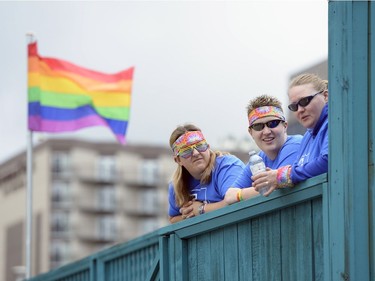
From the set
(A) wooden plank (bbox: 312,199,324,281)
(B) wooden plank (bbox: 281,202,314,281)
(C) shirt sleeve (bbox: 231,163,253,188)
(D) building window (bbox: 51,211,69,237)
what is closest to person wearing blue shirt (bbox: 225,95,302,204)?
(C) shirt sleeve (bbox: 231,163,253,188)

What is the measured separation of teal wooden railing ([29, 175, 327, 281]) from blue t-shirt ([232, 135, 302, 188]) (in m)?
0.29

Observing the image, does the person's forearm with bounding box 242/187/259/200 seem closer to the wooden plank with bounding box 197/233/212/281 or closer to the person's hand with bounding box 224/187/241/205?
the person's hand with bounding box 224/187/241/205

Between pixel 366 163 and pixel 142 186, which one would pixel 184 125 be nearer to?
pixel 366 163

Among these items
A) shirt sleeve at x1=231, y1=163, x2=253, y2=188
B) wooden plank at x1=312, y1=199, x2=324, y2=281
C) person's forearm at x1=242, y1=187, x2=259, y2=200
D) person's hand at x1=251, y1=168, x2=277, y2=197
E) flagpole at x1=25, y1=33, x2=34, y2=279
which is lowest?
wooden plank at x1=312, y1=199, x2=324, y2=281

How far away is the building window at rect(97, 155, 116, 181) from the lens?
127 m

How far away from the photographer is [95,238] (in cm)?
12619

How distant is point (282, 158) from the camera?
27.8ft

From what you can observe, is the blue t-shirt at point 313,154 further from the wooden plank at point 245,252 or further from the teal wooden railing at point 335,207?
the wooden plank at point 245,252

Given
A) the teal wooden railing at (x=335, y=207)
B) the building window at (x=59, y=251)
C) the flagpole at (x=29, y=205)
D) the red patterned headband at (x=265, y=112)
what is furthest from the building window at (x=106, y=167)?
the teal wooden railing at (x=335, y=207)

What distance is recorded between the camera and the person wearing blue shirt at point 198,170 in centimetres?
927

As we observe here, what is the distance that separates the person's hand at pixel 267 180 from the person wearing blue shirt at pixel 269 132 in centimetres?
80

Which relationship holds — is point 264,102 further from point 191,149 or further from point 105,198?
point 105,198

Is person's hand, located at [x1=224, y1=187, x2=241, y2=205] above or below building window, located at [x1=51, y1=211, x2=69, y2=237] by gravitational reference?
below

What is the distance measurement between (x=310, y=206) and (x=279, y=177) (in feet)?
0.80
